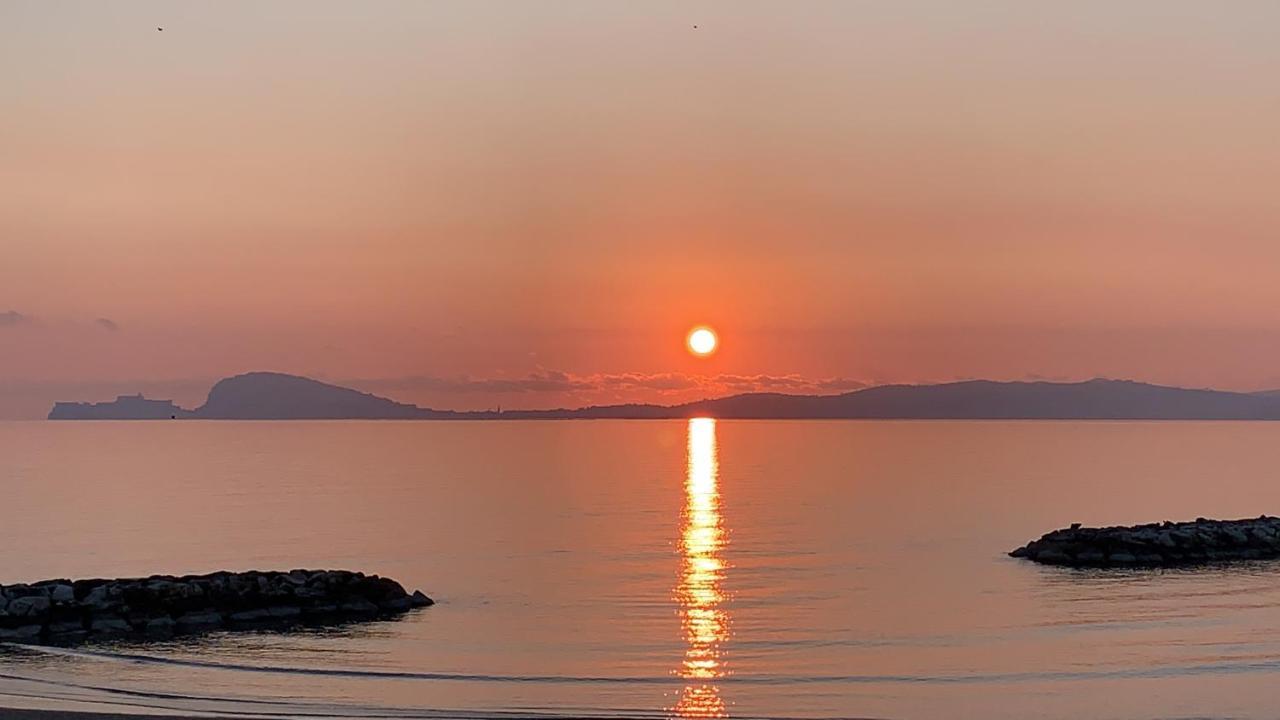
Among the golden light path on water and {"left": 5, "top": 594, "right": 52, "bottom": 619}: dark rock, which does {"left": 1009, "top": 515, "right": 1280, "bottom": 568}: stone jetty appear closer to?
the golden light path on water

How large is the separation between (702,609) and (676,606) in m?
1.23

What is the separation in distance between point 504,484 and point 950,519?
A: 1769 inches

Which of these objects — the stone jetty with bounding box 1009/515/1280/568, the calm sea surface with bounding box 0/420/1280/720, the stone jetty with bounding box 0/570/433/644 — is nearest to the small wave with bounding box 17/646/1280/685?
the calm sea surface with bounding box 0/420/1280/720

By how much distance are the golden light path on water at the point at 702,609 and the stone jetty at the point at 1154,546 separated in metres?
12.3

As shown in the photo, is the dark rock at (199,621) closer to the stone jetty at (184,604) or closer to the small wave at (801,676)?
the stone jetty at (184,604)

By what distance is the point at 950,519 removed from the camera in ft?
244

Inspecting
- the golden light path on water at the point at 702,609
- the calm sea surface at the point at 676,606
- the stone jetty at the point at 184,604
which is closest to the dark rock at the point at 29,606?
the stone jetty at the point at 184,604

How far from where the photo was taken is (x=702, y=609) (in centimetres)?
4038

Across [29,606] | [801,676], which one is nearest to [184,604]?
[29,606]

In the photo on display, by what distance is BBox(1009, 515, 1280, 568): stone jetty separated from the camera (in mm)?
52781

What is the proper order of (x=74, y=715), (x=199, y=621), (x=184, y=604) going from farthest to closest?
(x=184, y=604)
(x=199, y=621)
(x=74, y=715)

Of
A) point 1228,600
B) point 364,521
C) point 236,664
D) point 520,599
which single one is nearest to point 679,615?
point 520,599

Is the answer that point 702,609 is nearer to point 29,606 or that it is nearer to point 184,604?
point 184,604

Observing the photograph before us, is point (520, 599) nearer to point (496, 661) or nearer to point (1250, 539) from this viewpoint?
point (496, 661)
